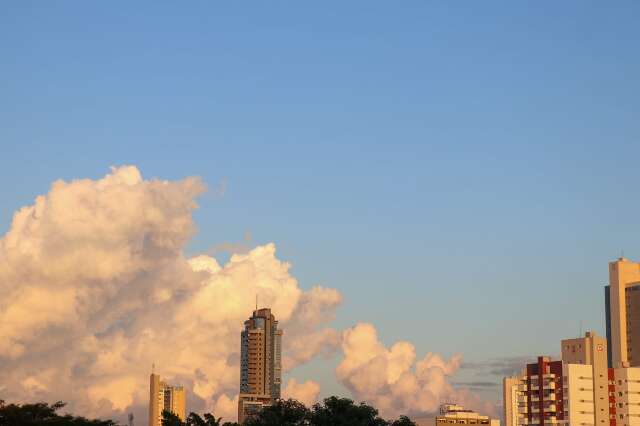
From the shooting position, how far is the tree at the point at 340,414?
144000 millimetres

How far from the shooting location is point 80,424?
138250mm

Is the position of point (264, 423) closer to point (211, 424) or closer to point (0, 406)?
point (211, 424)

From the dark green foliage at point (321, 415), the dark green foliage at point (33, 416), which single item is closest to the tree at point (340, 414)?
the dark green foliage at point (321, 415)

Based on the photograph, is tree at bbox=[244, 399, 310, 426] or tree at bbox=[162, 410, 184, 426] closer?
tree at bbox=[162, 410, 184, 426]

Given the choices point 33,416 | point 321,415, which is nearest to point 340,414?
point 321,415

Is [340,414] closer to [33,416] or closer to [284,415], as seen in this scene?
[284,415]

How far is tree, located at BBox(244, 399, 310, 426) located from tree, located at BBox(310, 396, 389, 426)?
1.49m

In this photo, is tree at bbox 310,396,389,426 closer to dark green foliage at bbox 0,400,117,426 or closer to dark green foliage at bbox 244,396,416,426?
dark green foliage at bbox 244,396,416,426

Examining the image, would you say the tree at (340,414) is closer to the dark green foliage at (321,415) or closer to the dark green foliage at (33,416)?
the dark green foliage at (321,415)

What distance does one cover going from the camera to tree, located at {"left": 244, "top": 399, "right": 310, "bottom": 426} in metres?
146

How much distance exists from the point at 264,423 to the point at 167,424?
19111mm

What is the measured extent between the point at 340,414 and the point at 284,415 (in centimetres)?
676

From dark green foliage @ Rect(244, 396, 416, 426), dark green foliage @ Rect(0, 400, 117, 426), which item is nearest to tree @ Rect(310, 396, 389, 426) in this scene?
dark green foliage @ Rect(244, 396, 416, 426)

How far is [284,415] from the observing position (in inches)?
5758
